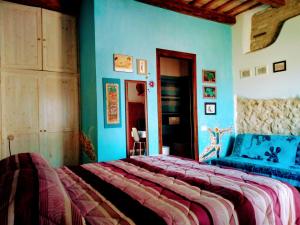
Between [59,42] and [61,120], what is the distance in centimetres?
121

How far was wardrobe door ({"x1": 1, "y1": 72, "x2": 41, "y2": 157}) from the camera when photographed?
3150mm

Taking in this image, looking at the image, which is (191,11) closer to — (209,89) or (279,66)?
(209,89)

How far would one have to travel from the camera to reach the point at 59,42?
11.6 feet

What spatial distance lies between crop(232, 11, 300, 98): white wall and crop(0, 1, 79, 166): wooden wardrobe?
2.87 meters

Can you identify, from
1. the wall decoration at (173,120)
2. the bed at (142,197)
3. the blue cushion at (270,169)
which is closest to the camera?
the bed at (142,197)

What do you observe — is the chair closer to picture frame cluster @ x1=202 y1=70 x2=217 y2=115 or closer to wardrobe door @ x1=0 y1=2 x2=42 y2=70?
picture frame cluster @ x1=202 y1=70 x2=217 y2=115

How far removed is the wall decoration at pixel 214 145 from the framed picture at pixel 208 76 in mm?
862

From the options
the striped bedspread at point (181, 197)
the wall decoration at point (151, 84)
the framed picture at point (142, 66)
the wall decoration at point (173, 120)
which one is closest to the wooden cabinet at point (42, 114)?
the framed picture at point (142, 66)

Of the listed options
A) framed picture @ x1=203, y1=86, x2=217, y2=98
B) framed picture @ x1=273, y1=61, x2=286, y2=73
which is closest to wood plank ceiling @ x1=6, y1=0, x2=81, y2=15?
framed picture @ x1=203, y1=86, x2=217, y2=98

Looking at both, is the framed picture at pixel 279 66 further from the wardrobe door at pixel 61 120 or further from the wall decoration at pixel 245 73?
the wardrobe door at pixel 61 120

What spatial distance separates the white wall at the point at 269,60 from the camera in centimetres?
332

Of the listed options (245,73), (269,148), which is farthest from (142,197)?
(245,73)

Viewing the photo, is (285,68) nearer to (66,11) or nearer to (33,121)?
(66,11)

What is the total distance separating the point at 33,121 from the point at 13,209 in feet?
9.50
